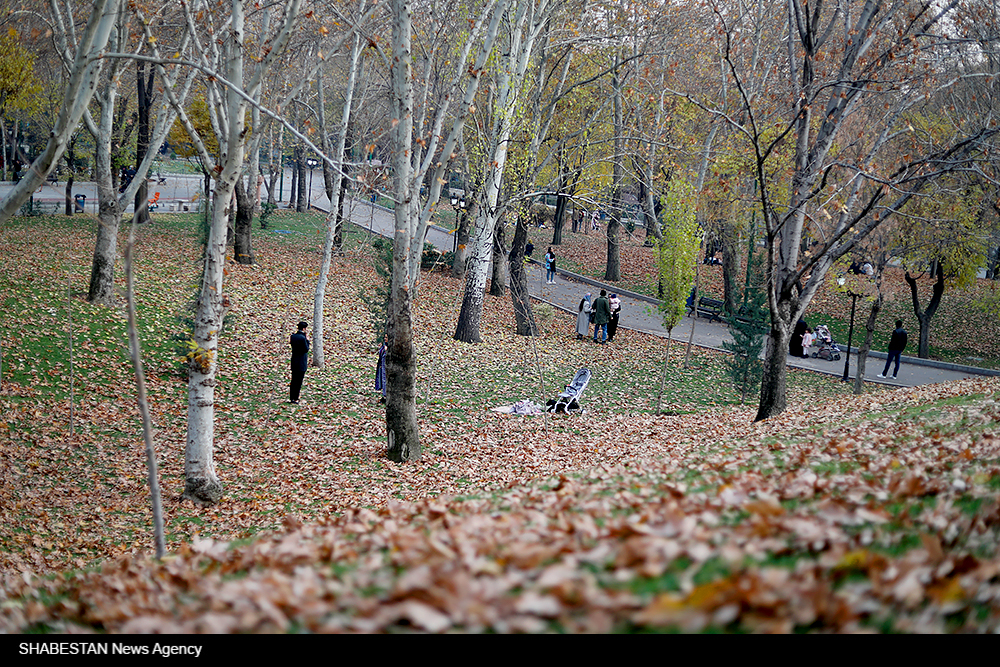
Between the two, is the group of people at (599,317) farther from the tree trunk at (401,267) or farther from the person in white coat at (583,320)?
the tree trunk at (401,267)

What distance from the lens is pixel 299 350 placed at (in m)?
12.5

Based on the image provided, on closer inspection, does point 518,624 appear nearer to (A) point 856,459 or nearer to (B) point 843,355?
(A) point 856,459

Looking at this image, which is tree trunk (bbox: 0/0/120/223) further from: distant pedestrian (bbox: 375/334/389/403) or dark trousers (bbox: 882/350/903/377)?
dark trousers (bbox: 882/350/903/377)

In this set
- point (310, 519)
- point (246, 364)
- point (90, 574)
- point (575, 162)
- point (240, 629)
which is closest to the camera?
point (240, 629)

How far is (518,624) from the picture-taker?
8.79 feet

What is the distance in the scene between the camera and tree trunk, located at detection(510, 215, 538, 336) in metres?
19.7

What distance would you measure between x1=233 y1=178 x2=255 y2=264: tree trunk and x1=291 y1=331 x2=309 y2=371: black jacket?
11.7 metres

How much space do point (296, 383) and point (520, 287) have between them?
354 inches

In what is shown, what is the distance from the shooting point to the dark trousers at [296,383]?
1264 centimetres

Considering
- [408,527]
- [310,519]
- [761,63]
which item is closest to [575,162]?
[761,63]

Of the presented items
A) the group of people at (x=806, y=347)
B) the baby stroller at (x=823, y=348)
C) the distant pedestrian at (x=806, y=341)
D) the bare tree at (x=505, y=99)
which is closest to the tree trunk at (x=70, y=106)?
the bare tree at (x=505, y=99)

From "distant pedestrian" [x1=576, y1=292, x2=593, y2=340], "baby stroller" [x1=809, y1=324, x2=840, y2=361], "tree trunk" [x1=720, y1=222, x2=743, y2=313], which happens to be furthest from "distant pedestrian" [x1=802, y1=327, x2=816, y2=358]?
"distant pedestrian" [x1=576, y1=292, x2=593, y2=340]

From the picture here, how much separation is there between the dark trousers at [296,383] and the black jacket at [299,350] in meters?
0.07
